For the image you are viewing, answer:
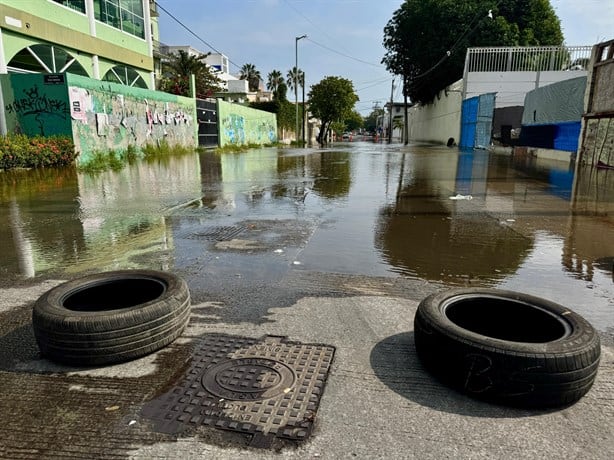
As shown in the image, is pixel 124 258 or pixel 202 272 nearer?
pixel 202 272

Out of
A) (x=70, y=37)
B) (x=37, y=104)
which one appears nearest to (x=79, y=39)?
(x=70, y=37)

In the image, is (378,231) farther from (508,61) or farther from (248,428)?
(508,61)

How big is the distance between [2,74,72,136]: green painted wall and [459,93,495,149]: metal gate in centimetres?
2535

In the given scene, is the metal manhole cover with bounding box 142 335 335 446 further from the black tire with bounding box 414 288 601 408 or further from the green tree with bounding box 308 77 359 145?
the green tree with bounding box 308 77 359 145

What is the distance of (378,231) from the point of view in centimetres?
692

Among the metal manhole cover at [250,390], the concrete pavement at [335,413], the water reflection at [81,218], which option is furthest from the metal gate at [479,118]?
the metal manhole cover at [250,390]

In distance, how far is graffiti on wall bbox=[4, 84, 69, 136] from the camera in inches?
622

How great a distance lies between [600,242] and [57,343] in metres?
6.52

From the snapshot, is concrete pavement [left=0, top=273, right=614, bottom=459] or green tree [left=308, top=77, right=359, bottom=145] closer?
concrete pavement [left=0, top=273, right=614, bottom=459]

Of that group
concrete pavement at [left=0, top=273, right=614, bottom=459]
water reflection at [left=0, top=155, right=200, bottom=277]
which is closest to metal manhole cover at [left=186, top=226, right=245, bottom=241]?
water reflection at [left=0, top=155, right=200, bottom=277]

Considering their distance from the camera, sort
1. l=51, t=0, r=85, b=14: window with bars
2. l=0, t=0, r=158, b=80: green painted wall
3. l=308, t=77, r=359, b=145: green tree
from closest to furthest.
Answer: l=0, t=0, r=158, b=80: green painted wall, l=51, t=0, r=85, b=14: window with bars, l=308, t=77, r=359, b=145: green tree

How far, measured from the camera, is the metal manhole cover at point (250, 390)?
2357 mm

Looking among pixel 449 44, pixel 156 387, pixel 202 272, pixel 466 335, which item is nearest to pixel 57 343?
pixel 156 387

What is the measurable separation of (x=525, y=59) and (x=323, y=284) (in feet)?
111
